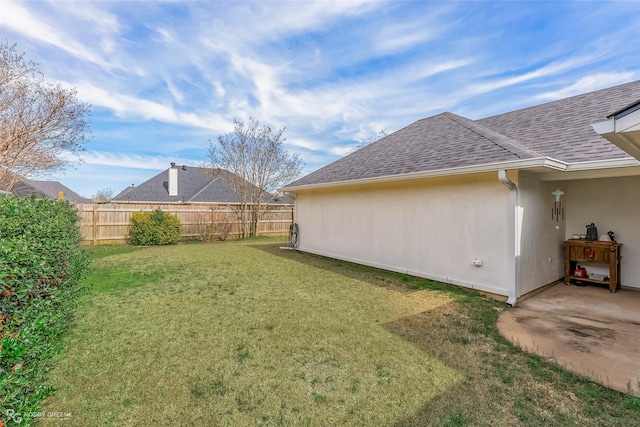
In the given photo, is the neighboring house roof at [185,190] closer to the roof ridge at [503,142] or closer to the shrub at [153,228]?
the shrub at [153,228]

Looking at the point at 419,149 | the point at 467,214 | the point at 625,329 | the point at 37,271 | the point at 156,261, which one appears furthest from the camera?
the point at 156,261

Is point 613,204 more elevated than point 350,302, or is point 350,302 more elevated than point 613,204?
point 613,204

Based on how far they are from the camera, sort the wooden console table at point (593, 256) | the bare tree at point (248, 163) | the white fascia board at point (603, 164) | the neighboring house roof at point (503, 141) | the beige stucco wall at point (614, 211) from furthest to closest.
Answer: the bare tree at point (248, 163) → the beige stucco wall at point (614, 211) → the wooden console table at point (593, 256) → the neighboring house roof at point (503, 141) → the white fascia board at point (603, 164)

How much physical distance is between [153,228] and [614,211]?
15176mm

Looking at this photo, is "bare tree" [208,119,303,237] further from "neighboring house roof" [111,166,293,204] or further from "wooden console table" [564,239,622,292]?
"wooden console table" [564,239,622,292]

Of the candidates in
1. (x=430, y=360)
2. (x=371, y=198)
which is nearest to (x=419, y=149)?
(x=371, y=198)

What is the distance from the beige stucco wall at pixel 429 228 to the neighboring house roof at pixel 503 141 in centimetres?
43

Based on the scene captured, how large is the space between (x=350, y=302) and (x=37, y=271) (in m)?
4.25

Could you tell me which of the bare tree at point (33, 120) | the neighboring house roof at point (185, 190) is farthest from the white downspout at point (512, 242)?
the neighboring house roof at point (185, 190)

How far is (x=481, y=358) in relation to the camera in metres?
3.38

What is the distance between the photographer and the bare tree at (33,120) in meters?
9.28

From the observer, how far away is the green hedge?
147cm

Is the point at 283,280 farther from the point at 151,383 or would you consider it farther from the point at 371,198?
the point at 151,383

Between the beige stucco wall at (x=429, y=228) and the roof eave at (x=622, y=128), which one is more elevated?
the roof eave at (x=622, y=128)
